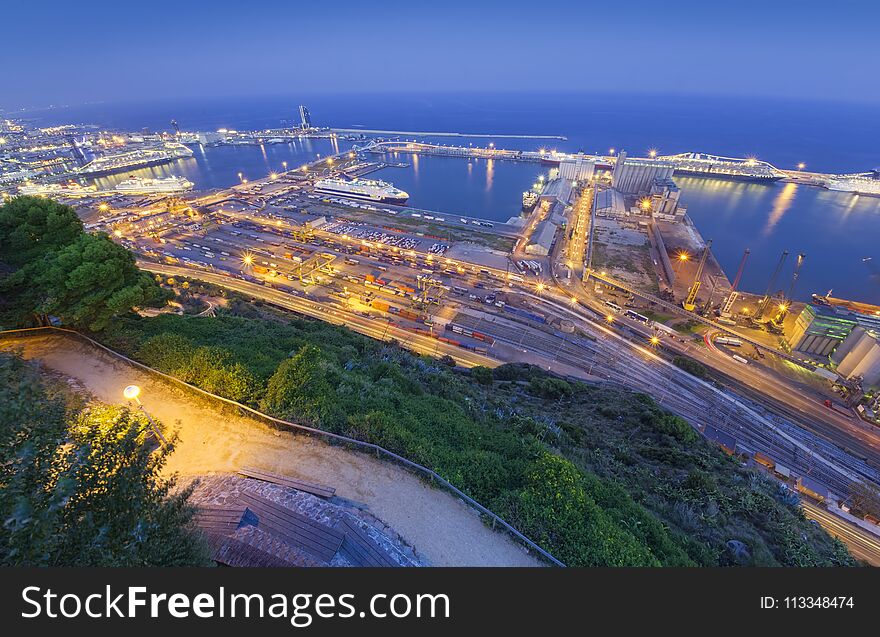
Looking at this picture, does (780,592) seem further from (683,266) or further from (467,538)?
(683,266)

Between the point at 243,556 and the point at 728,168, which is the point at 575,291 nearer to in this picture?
the point at 243,556

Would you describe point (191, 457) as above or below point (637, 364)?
above

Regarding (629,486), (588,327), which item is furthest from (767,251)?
(629,486)

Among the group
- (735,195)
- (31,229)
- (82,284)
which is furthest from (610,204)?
(31,229)

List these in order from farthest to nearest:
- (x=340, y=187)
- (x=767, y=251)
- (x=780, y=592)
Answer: (x=340, y=187)
(x=767, y=251)
(x=780, y=592)

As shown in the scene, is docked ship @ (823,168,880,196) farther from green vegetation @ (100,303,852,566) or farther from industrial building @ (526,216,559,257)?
green vegetation @ (100,303,852,566)

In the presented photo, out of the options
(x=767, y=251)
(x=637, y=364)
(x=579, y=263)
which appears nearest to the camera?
(x=637, y=364)
